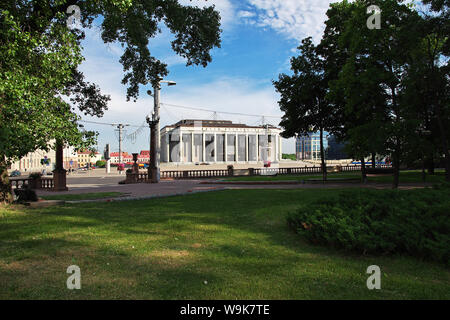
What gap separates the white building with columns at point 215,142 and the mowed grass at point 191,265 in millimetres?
102777

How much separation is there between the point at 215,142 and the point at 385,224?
113501 millimetres

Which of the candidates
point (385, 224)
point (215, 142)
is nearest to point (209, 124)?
point (215, 142)

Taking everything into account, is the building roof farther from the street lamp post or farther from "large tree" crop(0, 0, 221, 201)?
"large tree" crop(0, 0, 221, 201)

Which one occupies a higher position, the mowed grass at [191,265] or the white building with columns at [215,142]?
the white building with columns at [215,142]

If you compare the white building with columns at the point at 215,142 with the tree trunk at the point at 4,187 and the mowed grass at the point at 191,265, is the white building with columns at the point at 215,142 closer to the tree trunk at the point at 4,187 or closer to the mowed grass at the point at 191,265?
the tree trunk at the point at 4,187


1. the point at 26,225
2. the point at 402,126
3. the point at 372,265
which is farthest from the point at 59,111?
the point at 402,126

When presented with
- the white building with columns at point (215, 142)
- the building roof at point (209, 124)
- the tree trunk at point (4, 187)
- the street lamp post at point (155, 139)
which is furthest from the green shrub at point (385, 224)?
the building roof at point (209, 124)

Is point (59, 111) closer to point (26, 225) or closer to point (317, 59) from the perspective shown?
point (26, 225)

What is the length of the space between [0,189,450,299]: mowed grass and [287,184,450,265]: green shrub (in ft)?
0.73

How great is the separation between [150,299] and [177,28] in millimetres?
13688

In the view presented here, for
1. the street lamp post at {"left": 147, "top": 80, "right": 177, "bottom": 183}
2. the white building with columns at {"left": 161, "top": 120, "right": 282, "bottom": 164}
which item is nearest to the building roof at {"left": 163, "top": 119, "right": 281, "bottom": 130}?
the white building with columns at {"left": 161, "top": 120, "right": 282, "bottom": 164}

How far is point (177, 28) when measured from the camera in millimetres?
14062

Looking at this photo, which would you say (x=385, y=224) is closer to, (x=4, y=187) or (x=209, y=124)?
(x=4, y=187)

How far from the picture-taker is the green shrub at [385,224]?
464 centimetres
